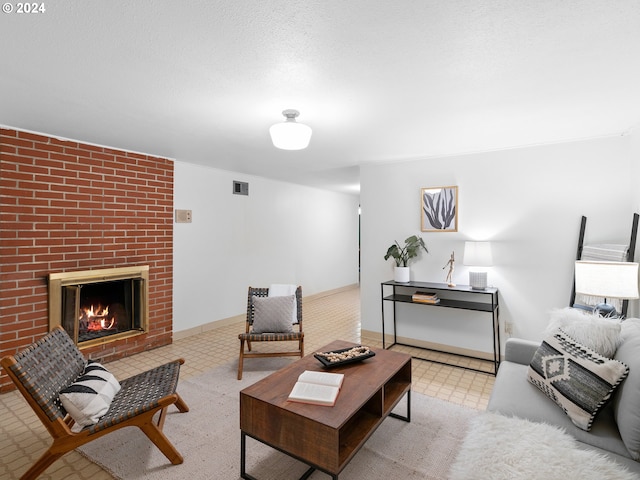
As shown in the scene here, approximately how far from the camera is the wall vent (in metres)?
5.17

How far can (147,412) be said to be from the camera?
1.98 meters

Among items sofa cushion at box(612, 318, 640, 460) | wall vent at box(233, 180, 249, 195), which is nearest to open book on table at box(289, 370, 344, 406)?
sofa cushion at box(612, 318, 640, 460)

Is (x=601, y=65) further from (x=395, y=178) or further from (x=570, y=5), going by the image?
(x=395, y=178)

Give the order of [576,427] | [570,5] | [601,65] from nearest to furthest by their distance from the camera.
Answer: [570,5], [576,427], [601,65]

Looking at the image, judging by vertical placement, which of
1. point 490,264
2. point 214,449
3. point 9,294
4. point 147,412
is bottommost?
point 214,449

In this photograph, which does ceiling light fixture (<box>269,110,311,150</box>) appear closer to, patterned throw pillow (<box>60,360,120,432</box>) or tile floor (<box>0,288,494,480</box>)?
patterned throw pillow (<box>60,360,120,432</box>)

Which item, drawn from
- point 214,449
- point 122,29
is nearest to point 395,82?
point 122,29

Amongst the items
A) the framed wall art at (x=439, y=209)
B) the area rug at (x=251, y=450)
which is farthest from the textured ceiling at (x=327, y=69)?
the area rug at (x=251, y=450)

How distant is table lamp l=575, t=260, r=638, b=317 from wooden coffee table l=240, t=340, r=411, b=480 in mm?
1553

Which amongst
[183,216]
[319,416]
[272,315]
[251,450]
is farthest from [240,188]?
[319,416]

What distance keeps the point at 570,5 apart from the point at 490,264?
2.54 m

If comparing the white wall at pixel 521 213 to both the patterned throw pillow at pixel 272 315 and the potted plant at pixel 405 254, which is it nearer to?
the potted plant at pixel 405 254

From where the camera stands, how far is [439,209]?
4020 mm

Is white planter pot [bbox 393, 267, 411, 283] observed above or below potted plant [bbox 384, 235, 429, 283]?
below
